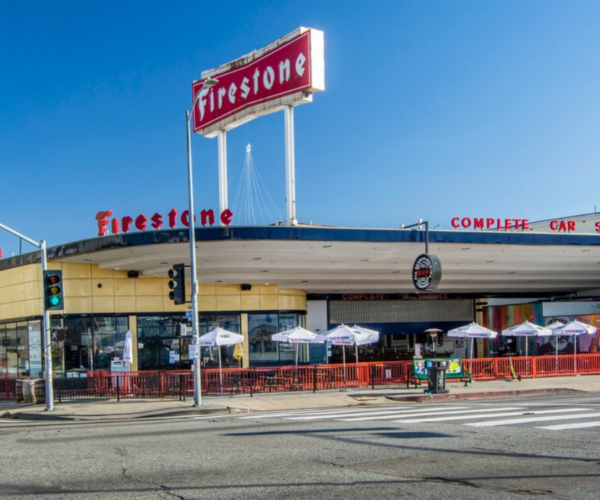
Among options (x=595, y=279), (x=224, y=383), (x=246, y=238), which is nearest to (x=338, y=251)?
(x=246, y=238)

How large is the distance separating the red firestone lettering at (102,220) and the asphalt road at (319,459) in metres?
13.9

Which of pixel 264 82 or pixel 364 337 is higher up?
pixel 264 82

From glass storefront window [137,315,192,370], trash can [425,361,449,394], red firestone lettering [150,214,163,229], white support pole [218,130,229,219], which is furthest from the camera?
glass storefront window [137,315,192,370]

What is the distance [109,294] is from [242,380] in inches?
413

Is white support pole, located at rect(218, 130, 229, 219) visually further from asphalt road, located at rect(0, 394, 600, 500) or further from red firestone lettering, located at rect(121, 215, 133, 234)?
asphalt road, located at rect(0, 394, 600, 500)

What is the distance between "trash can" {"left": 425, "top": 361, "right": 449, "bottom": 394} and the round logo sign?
3.35 metres

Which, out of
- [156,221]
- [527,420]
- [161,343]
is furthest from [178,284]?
[161,343]

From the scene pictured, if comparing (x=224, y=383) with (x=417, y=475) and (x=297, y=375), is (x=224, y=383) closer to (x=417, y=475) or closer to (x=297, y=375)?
(x=297, y=375)

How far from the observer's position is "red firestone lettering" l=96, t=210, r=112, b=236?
30609mm

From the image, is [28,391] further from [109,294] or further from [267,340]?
[267,340]

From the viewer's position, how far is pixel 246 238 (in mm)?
28172

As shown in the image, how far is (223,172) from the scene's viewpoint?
33.8 metres

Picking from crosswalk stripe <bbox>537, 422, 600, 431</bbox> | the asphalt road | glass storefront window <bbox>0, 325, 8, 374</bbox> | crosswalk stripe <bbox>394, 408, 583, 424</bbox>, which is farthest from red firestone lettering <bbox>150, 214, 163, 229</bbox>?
crosswalk stripe <bbox>537, 422, 600, 431</bbox>

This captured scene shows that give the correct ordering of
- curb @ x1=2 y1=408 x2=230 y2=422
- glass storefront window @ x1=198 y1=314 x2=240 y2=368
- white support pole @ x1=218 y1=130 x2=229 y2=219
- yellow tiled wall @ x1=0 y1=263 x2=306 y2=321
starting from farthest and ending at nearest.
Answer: glass storefront window @ x1=198 y1=314 x2=240 y2=368 → yellow tiled wall @ x1=0 y1=263 x2=306 y2=321 → white support pole @ x1=218 y1=130 x2=229 y2=219 → curb @ x1=2 y1=408 x2=230 y2=422
